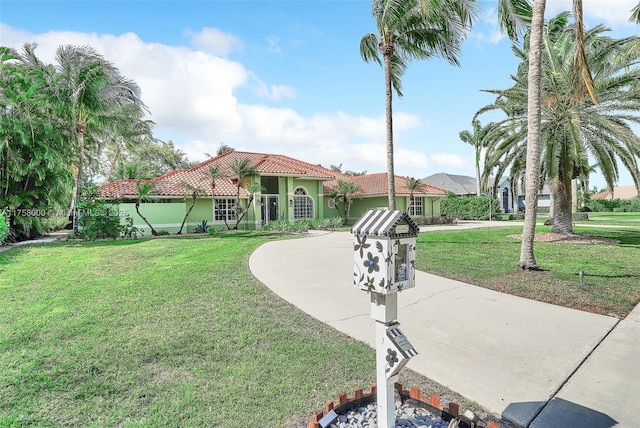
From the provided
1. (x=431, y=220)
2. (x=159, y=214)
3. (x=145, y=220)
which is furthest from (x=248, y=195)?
(x=431, y=220)

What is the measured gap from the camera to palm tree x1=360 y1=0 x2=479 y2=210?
12102 mm

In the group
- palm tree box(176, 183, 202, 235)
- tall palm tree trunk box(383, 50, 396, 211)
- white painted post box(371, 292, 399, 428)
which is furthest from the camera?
palm tree box(176, 183, 202, 235)

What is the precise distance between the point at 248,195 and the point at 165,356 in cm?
1967

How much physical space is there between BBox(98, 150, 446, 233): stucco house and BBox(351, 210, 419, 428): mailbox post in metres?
18.9

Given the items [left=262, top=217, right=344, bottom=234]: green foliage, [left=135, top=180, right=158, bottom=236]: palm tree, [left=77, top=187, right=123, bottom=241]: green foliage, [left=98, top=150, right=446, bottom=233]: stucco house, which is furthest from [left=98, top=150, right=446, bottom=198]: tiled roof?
[left=262, top=217, right=344, bottom=234]: green foliage

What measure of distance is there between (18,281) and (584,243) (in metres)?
18.9

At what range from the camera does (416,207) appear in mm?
32281

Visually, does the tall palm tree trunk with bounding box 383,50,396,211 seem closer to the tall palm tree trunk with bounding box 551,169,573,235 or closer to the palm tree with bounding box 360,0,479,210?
the palm tree with bounding box 360,0,479,210

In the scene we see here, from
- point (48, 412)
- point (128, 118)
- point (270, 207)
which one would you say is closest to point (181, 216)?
point (270, 207)

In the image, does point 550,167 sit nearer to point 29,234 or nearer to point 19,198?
point 19,198

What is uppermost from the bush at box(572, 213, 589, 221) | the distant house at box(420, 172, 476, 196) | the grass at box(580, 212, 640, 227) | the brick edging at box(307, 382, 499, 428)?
the distant house at box(420, 172, 476, 196)

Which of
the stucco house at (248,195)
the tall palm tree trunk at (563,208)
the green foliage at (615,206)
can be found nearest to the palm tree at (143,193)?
the stucco house at (248,195)

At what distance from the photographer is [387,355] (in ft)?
8.21

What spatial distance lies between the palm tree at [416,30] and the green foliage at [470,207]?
22.7 m
